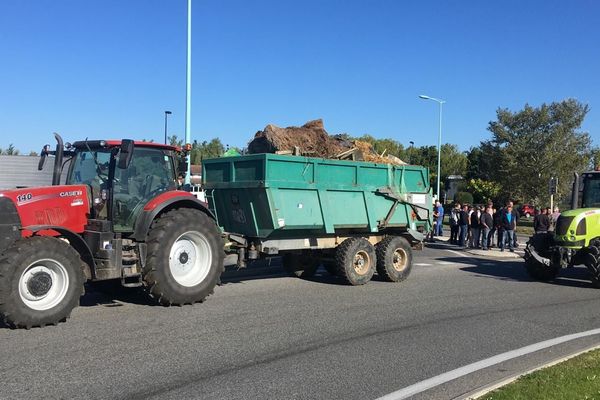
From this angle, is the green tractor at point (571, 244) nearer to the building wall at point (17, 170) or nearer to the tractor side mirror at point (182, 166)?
the tractor side mirror at point (182, 166)

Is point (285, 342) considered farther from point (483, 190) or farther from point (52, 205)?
point (483, 190)

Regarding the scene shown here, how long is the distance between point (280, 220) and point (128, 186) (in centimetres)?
265

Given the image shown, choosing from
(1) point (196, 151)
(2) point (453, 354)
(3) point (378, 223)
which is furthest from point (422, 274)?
(1) point (196, 151)

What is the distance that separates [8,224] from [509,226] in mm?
16554

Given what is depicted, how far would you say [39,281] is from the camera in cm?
652

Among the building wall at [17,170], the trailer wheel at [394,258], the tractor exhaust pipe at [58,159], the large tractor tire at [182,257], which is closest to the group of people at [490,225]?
the trailer wheel at [394,258]

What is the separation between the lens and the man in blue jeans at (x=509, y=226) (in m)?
19.0

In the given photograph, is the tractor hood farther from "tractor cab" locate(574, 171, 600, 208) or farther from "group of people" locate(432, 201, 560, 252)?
"group of people" locate(432, 201, 560, 252)

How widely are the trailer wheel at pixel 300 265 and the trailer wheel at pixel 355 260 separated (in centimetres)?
96

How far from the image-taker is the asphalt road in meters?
4.90

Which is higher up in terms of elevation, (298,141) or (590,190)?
(298,141)

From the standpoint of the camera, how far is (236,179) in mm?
9867

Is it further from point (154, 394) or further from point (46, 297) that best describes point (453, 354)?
point (46, 297)

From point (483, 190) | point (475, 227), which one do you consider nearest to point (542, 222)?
point (475, 227)
